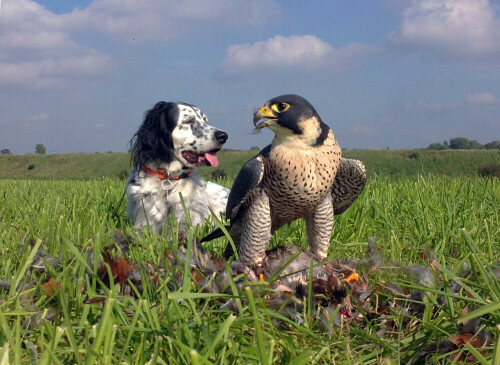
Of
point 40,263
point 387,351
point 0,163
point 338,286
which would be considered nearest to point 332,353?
point 387,351

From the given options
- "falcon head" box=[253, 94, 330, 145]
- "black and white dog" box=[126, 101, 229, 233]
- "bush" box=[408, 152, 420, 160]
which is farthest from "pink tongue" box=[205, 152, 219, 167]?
"bush" box=[408, 152, 420, 160]

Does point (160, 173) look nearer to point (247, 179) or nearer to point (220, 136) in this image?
point (220, 136)

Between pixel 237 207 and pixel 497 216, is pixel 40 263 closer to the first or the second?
pixel 237 207

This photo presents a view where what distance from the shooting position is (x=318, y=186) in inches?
107

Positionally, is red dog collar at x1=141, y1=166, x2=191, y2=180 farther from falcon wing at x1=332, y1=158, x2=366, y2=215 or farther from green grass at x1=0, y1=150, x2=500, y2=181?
green grass at x1=0, y1=150, x2=500, y2=181

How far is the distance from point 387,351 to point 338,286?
54 centimetres

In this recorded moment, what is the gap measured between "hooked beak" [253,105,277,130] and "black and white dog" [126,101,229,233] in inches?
101

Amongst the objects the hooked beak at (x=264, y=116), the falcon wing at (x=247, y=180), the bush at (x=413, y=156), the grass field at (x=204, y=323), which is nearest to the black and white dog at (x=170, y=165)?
the grass field at (x=204, y=323)

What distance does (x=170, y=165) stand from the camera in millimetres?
5129

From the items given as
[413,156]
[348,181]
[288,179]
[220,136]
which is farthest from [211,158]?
[413,156]

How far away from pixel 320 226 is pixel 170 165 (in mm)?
2524

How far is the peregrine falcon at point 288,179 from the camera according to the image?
8.36 ft

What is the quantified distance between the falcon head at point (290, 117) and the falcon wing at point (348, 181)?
1.68ft

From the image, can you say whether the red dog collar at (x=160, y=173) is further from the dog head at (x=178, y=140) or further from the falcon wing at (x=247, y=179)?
the falcon wing at (x=247, y=179)
